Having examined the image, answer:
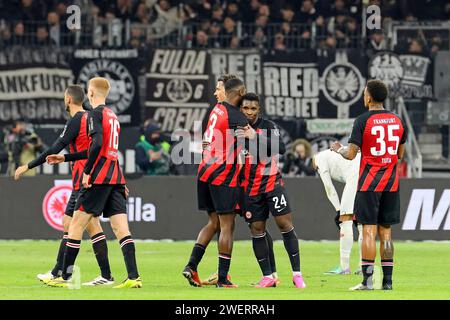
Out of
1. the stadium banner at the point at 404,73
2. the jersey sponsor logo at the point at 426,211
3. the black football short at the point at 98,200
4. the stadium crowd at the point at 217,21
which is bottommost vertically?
the jersey sponsor logo at the point at 426,211

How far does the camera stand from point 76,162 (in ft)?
52.0

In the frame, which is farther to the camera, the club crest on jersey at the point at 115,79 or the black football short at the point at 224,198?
the club crest on jersey at the point at 115,79

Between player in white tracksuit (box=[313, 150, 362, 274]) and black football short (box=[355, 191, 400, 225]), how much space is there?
11.8 ft

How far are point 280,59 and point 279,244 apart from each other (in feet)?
20.2

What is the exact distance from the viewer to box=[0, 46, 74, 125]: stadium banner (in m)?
29.7

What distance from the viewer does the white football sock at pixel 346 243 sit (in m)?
18.4

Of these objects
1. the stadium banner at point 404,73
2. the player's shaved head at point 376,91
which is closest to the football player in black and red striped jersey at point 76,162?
the player's shaved head at point 376,91

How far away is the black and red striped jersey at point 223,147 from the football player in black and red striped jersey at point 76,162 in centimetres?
148

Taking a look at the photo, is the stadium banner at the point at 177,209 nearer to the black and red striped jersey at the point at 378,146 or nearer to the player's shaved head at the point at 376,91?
the black and red striped jersey at the point at 378,146
